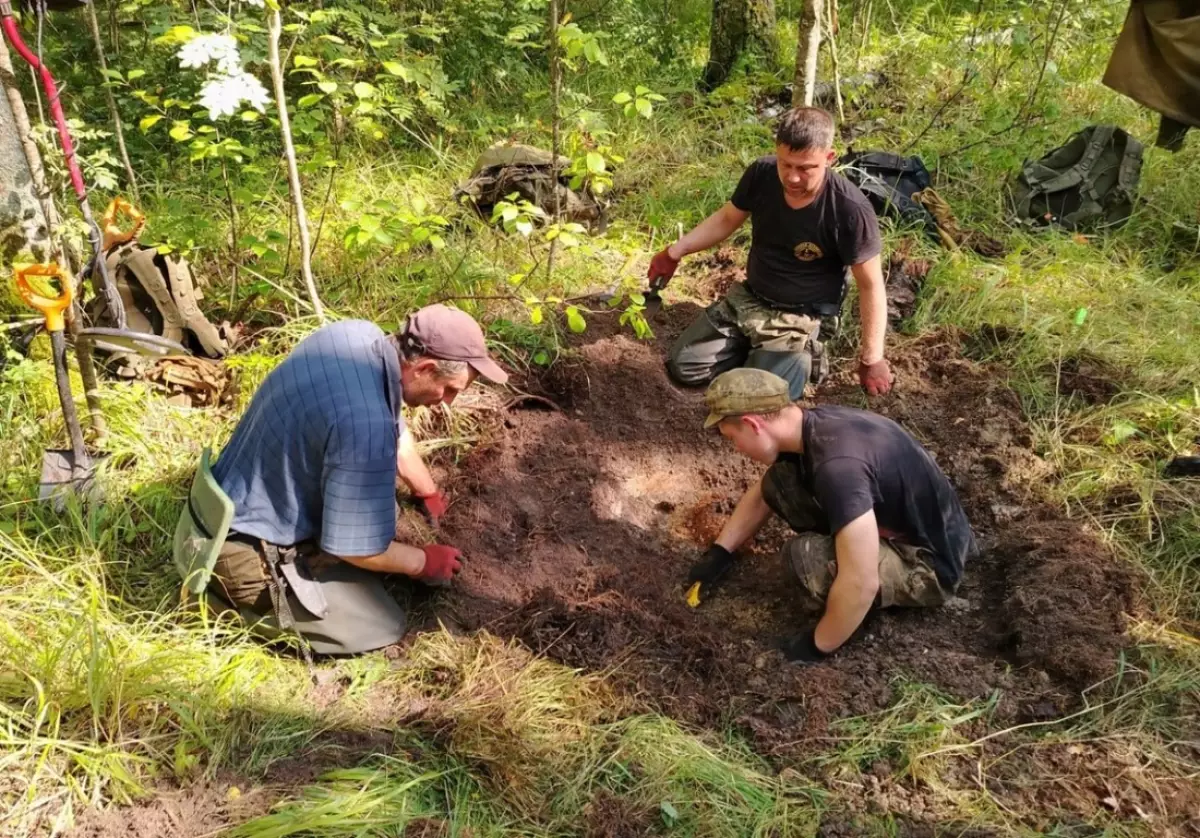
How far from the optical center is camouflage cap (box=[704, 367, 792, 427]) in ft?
7.68

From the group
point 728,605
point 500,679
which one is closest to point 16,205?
point 500,679

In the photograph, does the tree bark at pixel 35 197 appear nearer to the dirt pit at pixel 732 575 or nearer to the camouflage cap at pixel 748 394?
the dirt pit at pixel 732 575

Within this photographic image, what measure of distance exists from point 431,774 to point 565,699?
47 cm

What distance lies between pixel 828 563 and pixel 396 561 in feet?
4.50

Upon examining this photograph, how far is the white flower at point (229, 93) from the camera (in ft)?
7.52

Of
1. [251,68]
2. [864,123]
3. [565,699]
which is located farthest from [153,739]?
[864,123]

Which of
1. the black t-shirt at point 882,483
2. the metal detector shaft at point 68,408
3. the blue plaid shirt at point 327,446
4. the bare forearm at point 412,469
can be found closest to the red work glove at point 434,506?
the bare forearm at point 412,469

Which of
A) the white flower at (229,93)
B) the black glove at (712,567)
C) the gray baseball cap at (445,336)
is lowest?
the black glove at (712,567)

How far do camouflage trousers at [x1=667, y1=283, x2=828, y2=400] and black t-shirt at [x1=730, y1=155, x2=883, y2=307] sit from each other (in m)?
0.09

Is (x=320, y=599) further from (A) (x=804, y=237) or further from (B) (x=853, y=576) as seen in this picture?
(A) (x=804, y=237)

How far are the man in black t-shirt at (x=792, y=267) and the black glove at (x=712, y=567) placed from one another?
929mm

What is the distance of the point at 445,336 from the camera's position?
7.41ft

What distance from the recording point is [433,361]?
2287 millimetres

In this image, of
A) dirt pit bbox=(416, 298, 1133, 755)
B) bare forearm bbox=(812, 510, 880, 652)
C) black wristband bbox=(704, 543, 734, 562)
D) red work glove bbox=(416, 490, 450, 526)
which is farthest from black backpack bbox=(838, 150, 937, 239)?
red work glove bbox=(416, 490, 450, 526)
